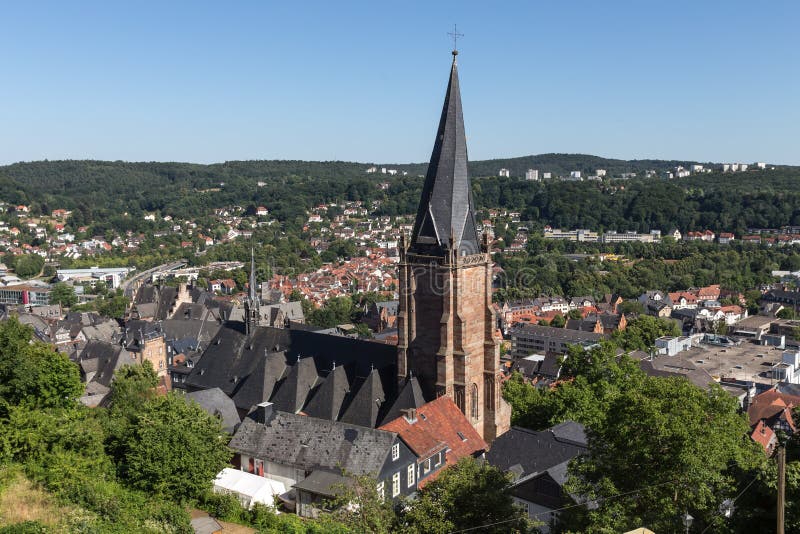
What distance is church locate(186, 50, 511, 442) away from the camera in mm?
37219

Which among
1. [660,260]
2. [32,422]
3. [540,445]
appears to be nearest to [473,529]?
[540,445]

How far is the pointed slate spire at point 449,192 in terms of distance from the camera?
3728 cm

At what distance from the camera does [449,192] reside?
3734 centimetres

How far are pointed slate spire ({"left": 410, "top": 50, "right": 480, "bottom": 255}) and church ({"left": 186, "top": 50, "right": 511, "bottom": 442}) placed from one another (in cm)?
5

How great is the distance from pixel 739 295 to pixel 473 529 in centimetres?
12203

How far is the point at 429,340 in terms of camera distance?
3794 centimetres

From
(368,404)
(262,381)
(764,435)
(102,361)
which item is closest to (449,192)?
(368,404)

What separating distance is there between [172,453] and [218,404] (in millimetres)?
13856

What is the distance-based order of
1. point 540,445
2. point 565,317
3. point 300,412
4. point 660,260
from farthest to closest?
point 660,260 → point 565,317 → point 300,412 → point 540,445

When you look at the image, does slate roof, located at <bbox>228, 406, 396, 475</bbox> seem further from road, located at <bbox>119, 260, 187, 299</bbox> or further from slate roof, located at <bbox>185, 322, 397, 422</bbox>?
road, located at <bbox>119, 260, 187, 299</bbox>

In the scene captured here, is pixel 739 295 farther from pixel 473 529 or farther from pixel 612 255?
pixel 473 529

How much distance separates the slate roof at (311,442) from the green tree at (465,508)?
7.33 metres

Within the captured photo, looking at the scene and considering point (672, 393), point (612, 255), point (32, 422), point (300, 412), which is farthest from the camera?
point (612, 255)

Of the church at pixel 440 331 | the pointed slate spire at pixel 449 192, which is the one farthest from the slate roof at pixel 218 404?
the pointed slate spire at pixel 449 192
